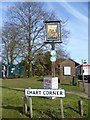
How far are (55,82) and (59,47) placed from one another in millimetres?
20064

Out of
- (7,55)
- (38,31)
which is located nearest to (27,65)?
(7,55)

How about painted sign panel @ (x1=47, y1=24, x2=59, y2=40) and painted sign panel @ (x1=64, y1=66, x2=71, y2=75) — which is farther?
painted sign panel @ (x1=64, y1=66, x2=71, y2=75)

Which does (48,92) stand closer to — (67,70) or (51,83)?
(51,83)

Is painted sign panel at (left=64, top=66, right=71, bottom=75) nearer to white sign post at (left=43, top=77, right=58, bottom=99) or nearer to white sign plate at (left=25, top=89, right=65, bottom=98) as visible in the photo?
white sign post at (left=43, top=77, right=58, bottom=99)

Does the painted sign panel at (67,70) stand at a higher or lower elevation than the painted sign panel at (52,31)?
lower

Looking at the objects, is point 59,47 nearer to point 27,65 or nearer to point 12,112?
point 27,65

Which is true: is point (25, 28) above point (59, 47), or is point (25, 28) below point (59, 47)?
above

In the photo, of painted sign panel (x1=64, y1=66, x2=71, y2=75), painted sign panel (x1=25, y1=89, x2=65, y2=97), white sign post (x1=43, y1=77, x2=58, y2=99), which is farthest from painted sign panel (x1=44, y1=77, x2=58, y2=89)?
painted sign panel (x1=64, y1=66, x2=71, y2=75)

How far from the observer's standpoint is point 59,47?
95.5ft

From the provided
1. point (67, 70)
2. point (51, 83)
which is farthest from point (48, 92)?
point (67, 70)

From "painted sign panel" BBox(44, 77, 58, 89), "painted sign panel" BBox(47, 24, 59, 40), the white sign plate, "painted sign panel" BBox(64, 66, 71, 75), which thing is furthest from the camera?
"painted sign panel" BBox(64, 66, 71, 75)

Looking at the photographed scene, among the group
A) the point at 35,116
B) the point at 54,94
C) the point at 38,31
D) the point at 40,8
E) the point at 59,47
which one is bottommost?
the point at 35,116

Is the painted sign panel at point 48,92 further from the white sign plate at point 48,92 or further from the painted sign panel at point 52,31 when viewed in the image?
the painted sign panel at point 52,31

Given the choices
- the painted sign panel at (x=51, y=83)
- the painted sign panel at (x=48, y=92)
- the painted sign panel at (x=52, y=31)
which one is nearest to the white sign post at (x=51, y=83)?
the painted sign panel at (x=51, y=83)
